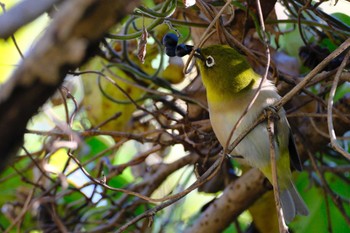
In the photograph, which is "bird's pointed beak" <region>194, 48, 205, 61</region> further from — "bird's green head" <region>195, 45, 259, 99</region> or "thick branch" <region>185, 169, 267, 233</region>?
"thick branch" <region>185, 169, 267, 233</region>

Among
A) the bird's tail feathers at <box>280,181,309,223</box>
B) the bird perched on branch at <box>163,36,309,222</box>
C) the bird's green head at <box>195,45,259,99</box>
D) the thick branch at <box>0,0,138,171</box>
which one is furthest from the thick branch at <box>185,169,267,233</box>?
the thick branch at <box>0,0,138,171</box>

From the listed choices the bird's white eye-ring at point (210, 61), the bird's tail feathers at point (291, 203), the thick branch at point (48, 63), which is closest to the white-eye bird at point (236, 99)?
the bird's white eye-ring at point (210, 61)

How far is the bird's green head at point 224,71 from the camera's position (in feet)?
4.89

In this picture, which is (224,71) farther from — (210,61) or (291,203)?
(291,203)

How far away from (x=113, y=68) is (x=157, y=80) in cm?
18

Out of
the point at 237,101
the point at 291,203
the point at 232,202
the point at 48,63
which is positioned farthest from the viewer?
the point at 232,202

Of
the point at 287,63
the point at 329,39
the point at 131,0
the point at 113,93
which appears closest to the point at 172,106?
the point at 113,93

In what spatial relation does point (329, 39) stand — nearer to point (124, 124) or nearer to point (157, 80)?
point (157, 80)

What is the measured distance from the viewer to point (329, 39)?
1722 mm

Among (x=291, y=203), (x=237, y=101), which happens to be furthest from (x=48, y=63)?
(x=291, y=203)

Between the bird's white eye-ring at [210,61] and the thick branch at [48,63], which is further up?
the bird's white eye-ring at [210,61]

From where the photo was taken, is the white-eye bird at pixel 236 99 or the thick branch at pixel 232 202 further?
the thick branch at pixel 232 202

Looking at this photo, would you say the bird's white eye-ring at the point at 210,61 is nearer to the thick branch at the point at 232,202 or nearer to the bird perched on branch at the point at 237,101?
the bird perched on branch at the point at 237,101

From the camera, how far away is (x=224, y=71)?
1510mm
